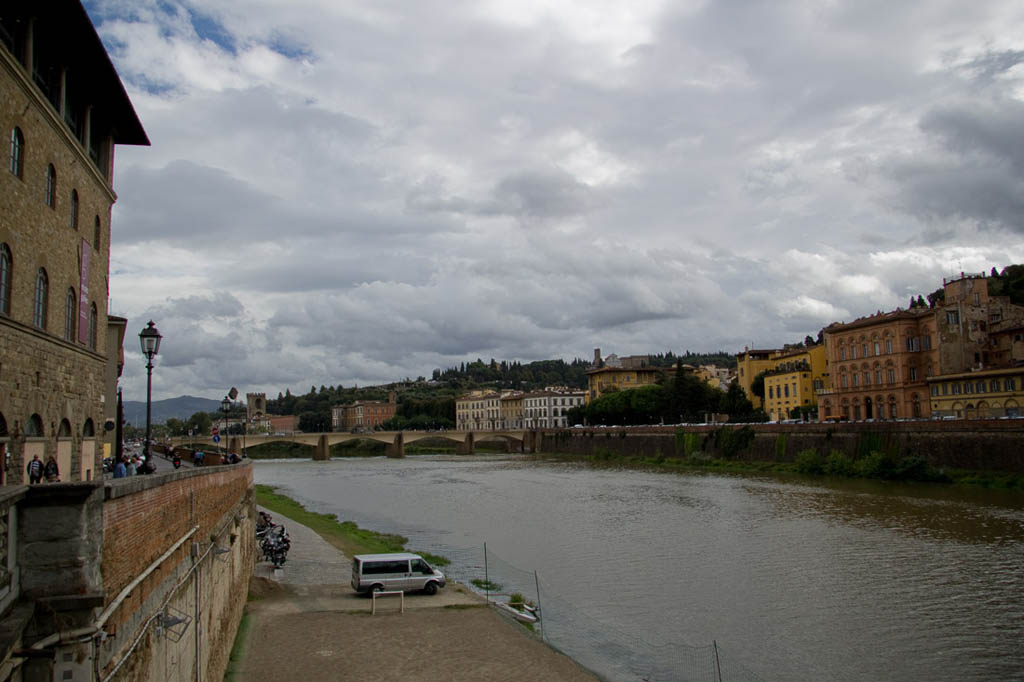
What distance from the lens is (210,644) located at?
12258mm

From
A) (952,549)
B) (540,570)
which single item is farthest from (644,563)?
(952,549)

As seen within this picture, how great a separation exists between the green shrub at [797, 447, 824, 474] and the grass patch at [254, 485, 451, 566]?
34.0m

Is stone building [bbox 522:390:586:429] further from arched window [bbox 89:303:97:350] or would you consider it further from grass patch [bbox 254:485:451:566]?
arched window [bbox 89:303:97:350]

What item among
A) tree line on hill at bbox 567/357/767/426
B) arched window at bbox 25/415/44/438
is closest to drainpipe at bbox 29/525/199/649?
arched window at bbox 25/415/44/438

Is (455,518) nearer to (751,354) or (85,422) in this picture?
(85,422)

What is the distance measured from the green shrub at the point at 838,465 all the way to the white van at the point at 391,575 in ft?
129

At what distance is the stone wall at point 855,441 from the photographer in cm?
4306

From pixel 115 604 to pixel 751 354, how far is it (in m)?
99.1

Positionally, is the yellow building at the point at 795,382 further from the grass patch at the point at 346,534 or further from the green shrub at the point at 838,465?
the grass patch at the point at 346,534

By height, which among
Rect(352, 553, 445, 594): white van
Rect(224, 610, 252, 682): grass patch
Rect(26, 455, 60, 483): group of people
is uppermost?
Rect(26, 455, 60, 483): group of people

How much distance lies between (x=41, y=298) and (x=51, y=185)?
2594 mm

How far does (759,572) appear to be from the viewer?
23812 millimetres

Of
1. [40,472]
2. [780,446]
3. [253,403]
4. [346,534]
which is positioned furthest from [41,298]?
[780,446]

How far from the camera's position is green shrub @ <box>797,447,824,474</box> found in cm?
5475
